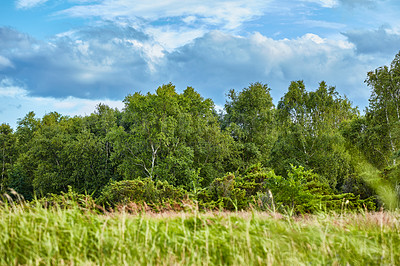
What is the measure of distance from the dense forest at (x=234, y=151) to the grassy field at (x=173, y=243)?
7899mm

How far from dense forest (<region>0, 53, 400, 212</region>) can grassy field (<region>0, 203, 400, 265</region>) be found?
790cm

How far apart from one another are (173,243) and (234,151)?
29.9 meters

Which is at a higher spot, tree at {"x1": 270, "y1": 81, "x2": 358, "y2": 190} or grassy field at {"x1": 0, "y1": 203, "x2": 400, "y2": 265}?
tree at {"x1": 270, "y1": 81, "x2": 358, "y2": 190}

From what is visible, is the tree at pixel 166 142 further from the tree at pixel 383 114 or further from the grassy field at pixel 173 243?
the grassy field at pixel 173 243

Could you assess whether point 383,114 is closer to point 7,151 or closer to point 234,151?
point 234,151

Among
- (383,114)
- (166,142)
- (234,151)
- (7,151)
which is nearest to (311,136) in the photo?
(383,114)

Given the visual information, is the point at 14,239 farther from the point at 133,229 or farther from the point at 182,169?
the point at 182,169

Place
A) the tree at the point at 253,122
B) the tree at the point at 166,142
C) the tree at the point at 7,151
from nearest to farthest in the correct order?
the tree at the point at 166,142 < the tree at the point at 253,122 < the tree at the point at 7,151

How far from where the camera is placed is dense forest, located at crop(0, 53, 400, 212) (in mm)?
19125

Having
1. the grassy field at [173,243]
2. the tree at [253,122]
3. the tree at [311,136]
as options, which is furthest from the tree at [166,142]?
the grassy field at [173,243]

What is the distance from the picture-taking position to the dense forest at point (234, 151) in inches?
753

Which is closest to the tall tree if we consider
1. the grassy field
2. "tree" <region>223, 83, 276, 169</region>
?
"tree" <region>223, 83, 276, 169</region>

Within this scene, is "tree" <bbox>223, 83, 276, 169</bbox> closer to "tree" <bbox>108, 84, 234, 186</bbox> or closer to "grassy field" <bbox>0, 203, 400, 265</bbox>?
"tree" <bbox>108, 84, 234, 186</bbox>

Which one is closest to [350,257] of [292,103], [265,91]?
[292,103]
